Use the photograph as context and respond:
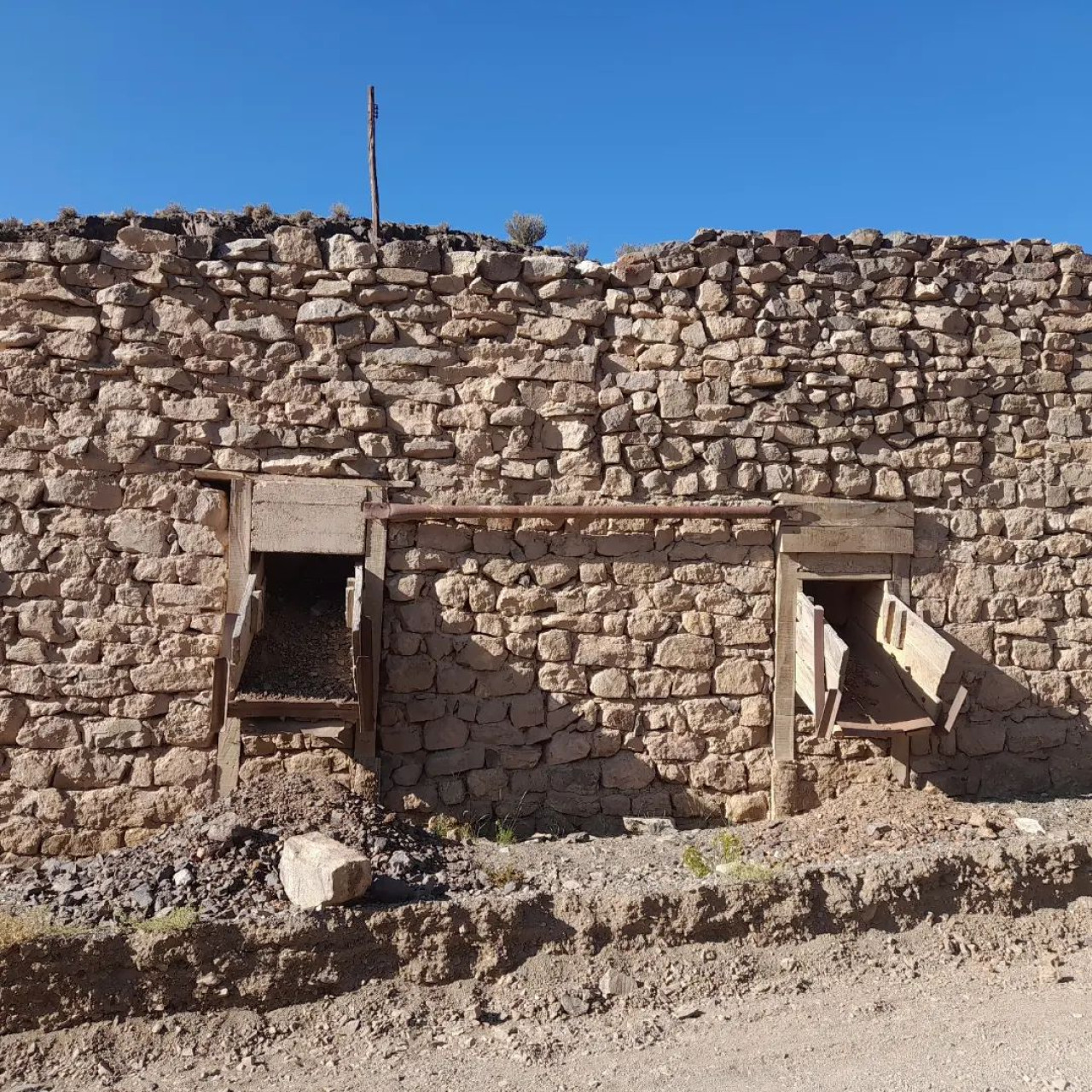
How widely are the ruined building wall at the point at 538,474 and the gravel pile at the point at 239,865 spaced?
359 millimetres

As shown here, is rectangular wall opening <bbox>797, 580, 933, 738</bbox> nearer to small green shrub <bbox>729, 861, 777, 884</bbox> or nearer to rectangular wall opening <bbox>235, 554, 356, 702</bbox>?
small green shrub <bbox>729, 861, 777, 884</bbox>

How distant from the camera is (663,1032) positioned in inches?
155

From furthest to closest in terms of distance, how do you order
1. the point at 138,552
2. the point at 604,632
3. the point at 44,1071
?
the point at 604,632, the point at 138,552, the point at 44,1071

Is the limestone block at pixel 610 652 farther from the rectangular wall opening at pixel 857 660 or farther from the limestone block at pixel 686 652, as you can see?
the rectangular wall opening at pixel 857 660

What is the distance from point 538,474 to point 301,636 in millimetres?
1647

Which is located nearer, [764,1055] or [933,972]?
[764,1055]

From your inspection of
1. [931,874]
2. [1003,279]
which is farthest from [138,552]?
[1003,279]

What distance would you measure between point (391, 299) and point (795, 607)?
2974mm

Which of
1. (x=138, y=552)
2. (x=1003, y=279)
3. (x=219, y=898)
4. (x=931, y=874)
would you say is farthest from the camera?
(x=1003, y=279)

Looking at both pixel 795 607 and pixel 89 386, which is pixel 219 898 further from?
pixel 795 607

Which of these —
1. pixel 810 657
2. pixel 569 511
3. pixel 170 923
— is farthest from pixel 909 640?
pixel 170 923

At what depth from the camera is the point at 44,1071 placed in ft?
11.8

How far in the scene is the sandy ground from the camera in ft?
11.8

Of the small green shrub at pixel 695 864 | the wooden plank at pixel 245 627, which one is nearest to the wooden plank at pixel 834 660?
the small green shrub at pixel 695 864
